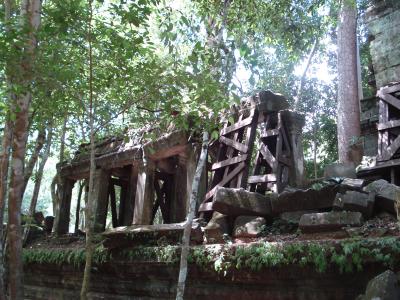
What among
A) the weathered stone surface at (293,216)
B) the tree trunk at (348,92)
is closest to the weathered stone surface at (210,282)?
the weathered stone surface at (293,216)

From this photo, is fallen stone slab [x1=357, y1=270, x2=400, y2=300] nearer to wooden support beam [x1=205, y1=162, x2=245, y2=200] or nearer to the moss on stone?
the moss on stone

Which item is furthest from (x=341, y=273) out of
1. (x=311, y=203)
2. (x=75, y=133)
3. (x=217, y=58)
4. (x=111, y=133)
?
(x=75, y=133)

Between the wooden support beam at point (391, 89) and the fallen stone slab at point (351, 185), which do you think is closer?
the fallen stone slab at point (351, 185)

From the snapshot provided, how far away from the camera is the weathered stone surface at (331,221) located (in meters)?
5.61

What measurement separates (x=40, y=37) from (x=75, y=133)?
5.99 metres

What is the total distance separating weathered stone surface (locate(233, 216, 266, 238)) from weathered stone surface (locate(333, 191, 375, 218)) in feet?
4.07

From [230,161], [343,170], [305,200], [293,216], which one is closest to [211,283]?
[293,216]

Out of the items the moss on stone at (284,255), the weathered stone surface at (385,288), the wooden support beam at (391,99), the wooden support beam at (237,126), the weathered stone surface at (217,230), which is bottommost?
the weathered stone surface at (385,288)

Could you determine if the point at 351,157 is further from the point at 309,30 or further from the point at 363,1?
the point at 363,1

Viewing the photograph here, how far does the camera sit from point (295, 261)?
16.4 ft

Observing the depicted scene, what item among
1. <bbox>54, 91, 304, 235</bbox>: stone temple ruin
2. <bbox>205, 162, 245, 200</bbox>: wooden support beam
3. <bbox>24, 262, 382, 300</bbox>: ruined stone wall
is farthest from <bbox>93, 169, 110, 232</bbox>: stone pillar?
<bbox>205, 162, 245, 200</bbox>: wooden support beam

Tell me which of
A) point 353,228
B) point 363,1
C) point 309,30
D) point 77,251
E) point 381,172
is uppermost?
point 363,1

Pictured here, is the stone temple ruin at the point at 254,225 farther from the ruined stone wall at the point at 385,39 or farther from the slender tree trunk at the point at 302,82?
the slender tree trunk at the point at 302,82

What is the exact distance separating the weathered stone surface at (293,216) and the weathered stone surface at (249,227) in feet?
1.08
